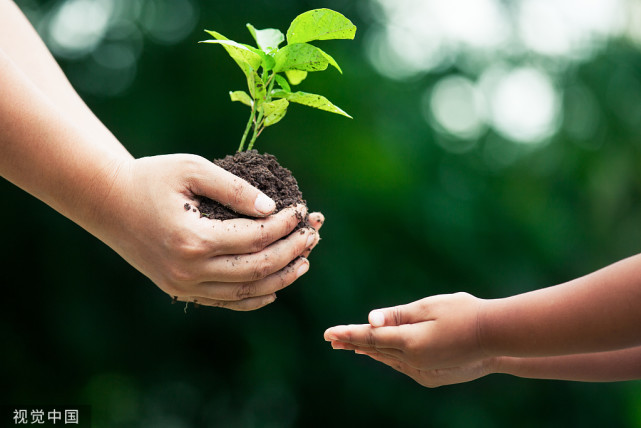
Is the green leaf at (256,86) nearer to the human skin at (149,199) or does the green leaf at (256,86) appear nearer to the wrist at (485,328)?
the human skin at (149,199)

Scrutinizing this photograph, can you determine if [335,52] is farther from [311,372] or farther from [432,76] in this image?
[311,372]

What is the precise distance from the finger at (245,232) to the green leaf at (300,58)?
31cm

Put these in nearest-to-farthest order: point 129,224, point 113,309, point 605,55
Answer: point 129,224 → point 113,309 → point 605,55

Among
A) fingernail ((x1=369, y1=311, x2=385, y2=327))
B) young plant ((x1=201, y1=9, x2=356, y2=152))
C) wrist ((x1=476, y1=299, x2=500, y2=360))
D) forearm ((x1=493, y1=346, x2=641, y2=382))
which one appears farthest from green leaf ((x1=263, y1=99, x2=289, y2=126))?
forearm ((x1=493, y1=346, x2=641, y2=382))

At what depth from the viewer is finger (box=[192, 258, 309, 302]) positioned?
3.46ft

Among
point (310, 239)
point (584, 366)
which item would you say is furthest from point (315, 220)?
point (584, 366)

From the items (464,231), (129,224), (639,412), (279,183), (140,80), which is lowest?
(639,412)

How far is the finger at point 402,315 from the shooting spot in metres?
1.06

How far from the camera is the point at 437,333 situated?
1019 millimetres

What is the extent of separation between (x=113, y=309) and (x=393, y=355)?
7.20 feet

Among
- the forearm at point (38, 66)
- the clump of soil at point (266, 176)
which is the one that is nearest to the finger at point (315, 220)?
the clump of soil at point (266, 176)

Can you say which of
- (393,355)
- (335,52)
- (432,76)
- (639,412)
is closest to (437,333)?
(393,355)

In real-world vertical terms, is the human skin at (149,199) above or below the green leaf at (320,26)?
below

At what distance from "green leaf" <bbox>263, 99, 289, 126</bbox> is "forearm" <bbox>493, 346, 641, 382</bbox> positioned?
74cm
